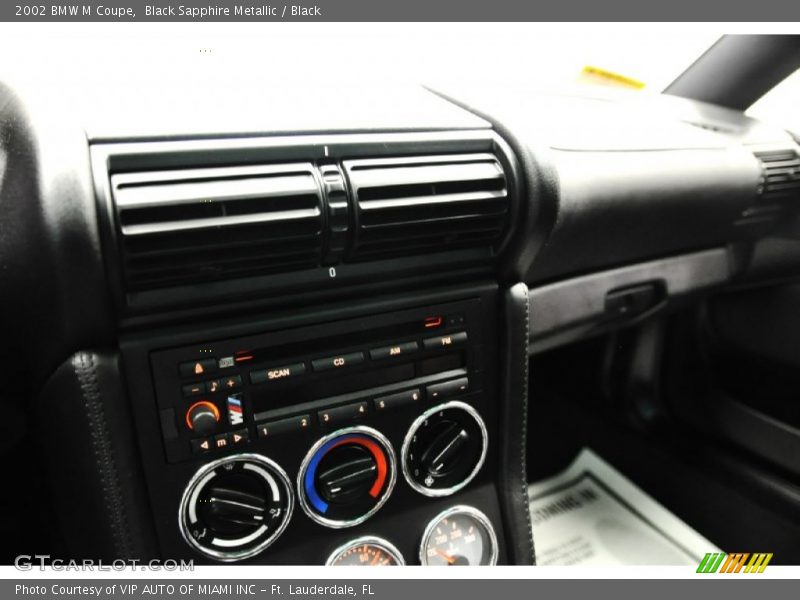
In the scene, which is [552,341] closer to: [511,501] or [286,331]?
[511,501]

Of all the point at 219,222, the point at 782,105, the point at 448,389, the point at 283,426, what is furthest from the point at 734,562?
the point at 219,222

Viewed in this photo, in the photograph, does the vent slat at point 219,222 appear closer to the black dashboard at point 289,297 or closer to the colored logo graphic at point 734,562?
the black dashboard at point 289,297

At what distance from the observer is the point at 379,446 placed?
3.32 feet

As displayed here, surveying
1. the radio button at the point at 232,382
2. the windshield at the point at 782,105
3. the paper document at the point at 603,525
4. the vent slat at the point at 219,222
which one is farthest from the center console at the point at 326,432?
the windshield at the point at 782,105

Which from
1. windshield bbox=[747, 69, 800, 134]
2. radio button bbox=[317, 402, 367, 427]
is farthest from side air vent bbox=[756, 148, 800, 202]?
radio button bbox=[317, 402, 367, 427]

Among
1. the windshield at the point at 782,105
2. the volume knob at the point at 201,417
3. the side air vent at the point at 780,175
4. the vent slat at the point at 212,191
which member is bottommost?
the volume knob at the point at 201,417

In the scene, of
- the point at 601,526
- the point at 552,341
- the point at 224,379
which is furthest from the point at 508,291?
the point at 601,526

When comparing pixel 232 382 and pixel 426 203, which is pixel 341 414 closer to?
pixel 232 382

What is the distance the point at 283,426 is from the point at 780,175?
1168mm

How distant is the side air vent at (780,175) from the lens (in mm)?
1442

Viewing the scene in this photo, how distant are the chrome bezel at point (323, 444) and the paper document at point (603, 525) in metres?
0.72

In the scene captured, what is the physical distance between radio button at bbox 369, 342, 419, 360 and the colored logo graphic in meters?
0.95

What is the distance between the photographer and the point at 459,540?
1108mm

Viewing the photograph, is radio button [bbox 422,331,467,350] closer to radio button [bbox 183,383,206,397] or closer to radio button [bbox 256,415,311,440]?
radio button [bbox 256,415,311,440]
